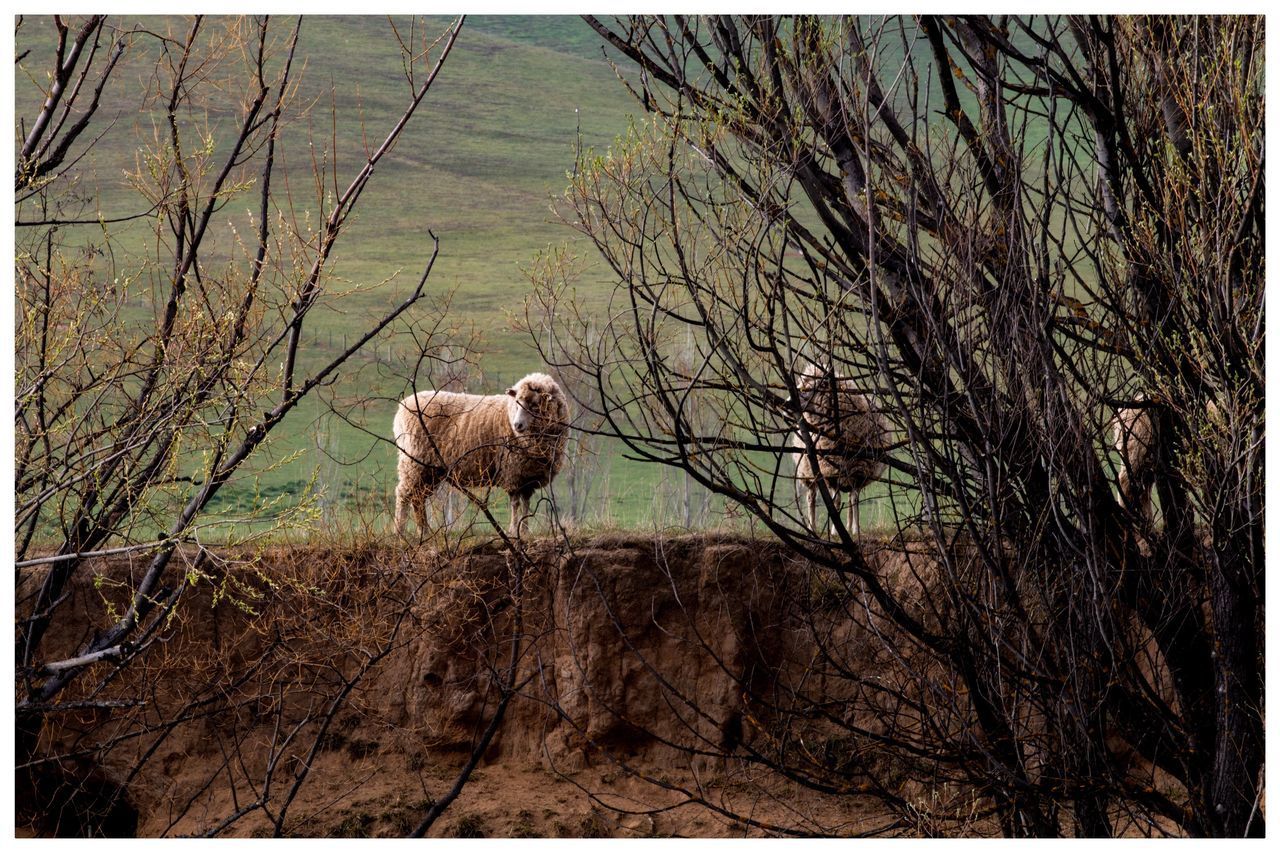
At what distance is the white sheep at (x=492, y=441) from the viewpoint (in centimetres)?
880

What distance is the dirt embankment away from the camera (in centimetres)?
820

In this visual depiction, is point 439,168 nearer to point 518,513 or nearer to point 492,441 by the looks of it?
point 492,441

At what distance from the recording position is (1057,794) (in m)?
5.50

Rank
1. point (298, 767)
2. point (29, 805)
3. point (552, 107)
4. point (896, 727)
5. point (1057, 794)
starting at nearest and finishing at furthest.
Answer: point (1057, 794)
point (896, 727)
point (29, 805)
point (298, 767)
point (552, 107)

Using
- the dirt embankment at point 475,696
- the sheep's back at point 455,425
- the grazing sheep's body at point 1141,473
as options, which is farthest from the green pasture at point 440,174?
the grazing sheep's body at point 1141,473

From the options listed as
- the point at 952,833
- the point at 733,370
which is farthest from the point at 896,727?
the point at 733,370

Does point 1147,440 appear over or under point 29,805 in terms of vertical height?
over

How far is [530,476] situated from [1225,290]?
4.92 meters

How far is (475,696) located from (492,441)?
5.69 ft

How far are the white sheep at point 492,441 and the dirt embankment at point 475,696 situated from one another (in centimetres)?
62

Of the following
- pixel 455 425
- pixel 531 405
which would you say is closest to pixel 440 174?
pixel 455 425

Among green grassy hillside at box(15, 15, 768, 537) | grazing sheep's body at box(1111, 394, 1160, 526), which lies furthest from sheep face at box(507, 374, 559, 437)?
green grassy hillside at box(15, 15, 768, 537)

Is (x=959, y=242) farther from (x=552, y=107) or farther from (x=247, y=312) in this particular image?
(x=552, y=107)

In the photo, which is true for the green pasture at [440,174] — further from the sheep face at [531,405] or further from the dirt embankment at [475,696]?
the dirt embankment at [475,696]
